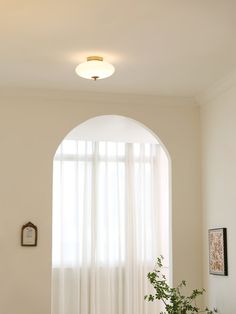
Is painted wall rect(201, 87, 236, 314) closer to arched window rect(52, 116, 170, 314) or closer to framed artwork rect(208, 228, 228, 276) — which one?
framed artwork rect(208, 228, 228, 276)

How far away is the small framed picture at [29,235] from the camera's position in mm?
4934

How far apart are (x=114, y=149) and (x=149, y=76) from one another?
2.89 meters

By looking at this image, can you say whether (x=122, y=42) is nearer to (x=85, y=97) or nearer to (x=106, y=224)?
(x=85, y=97)

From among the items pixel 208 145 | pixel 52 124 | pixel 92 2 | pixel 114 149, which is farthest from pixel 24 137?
pixel 114 149

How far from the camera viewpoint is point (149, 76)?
4758 mm

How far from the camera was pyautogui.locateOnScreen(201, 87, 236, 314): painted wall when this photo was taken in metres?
4.64

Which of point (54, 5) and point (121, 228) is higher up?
point (54, 5)

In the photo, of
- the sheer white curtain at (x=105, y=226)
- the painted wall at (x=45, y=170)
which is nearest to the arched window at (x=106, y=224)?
the sheer white curtain at (x=105, y=226)

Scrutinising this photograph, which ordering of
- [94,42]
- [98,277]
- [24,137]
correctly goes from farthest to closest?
[98,277], [24,137], [94,42]

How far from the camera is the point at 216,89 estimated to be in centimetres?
500

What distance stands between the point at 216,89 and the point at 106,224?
3.00 meters

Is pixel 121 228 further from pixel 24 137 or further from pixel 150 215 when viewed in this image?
pixel 24 137

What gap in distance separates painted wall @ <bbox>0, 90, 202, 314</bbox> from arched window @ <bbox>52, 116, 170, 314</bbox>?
1650 mm

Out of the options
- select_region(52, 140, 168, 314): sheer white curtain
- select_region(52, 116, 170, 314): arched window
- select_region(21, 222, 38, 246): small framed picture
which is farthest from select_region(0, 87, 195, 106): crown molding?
select_region(52, 140, 168, 314): sheer white curtain
